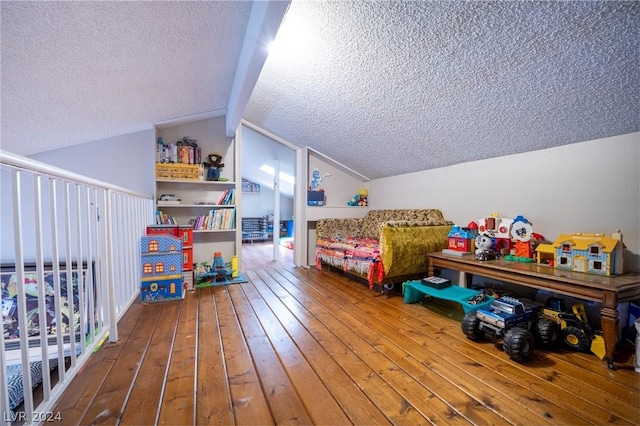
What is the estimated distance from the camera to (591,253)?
64.4 inches

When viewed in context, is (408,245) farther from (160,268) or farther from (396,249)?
(160,268)

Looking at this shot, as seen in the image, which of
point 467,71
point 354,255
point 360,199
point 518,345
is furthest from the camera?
point 360,199

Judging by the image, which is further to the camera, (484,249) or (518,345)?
(484,249)

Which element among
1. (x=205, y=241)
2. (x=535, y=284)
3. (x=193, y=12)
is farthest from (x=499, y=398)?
(x=205, y=241)

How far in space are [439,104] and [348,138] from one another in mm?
1230

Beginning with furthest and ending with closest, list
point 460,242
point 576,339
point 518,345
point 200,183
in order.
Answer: point 200,183
point 460,242
point 576,339
point 518,345

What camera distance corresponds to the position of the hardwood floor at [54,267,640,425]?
1065mm

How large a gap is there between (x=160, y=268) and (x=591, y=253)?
3.18m

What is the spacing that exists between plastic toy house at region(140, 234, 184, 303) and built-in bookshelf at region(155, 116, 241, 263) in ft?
2.31

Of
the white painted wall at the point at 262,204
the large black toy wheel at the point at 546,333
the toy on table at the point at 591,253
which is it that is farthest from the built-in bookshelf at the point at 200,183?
the white painted wall at the point at 262,204

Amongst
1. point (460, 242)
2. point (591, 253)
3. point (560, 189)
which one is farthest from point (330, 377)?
point (560, 189)

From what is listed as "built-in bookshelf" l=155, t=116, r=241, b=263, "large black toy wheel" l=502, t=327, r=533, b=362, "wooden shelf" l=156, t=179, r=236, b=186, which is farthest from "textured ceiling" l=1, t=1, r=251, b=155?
"large black toy wheel" l=502, t=327, r=533, b=362

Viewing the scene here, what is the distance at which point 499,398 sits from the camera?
116 cm

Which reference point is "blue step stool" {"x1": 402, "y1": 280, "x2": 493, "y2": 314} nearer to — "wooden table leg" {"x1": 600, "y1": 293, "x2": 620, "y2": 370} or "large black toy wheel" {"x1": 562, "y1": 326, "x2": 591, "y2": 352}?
"large black toy wheel" {"x1": 562, "y1": 326, "x2": 591, "y2": 352}
